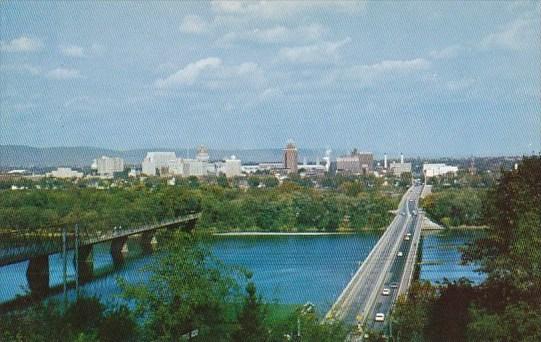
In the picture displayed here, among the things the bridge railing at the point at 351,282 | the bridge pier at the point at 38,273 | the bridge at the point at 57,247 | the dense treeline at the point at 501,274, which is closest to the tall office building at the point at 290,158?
the bridge railing at the point at 351,282

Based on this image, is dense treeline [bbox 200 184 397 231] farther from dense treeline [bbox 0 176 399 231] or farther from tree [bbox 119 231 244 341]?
tree [bbox 119 231 244 341]

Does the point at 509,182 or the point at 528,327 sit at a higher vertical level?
the point at 509,182

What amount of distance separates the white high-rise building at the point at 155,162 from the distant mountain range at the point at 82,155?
5.61ft

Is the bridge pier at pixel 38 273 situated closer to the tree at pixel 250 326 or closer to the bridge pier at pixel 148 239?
the bridge pier at pixel 148 239

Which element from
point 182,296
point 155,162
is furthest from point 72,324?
point 155,162

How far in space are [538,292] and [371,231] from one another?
49.5 feet

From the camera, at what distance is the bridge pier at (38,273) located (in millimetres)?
11416

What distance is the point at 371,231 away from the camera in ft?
65.0

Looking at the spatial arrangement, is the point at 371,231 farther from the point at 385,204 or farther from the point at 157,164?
the point at 157,164

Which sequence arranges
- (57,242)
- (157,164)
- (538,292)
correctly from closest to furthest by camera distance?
(538,292) < (57,242) < (157,164)

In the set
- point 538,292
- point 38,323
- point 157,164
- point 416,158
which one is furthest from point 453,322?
point 416,158

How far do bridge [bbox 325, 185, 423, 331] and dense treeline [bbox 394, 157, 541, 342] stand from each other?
75 cm

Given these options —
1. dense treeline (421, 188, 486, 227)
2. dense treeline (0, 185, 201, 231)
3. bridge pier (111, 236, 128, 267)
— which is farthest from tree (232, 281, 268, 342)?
dense treeline (421, 188, 486, 227)

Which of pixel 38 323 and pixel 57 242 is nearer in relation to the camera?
pixel 38 323
